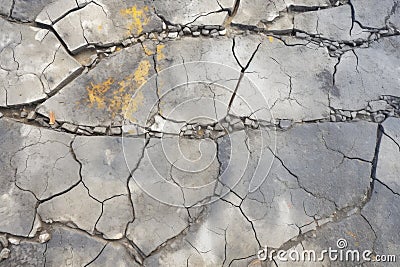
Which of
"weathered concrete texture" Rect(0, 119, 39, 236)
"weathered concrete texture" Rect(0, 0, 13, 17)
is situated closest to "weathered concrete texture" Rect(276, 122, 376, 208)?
"weathered concrete texture" Rect(0, 119, 39, 236)

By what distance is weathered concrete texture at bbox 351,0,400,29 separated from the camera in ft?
9.82

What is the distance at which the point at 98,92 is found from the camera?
8.72 ft

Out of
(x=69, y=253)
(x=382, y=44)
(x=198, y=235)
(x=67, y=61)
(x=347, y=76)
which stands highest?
(x=382, y=44)

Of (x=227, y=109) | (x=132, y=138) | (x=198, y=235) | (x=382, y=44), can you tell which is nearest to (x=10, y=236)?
(x=132, y=138)

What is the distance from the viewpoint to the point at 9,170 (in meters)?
2.43

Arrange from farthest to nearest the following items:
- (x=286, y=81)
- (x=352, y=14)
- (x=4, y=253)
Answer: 1. (x=352, y=14)
2. (x=286, y=81)
3. (x=4, y=253)

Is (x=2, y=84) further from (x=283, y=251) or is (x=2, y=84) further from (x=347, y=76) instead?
(x=347, y=76)

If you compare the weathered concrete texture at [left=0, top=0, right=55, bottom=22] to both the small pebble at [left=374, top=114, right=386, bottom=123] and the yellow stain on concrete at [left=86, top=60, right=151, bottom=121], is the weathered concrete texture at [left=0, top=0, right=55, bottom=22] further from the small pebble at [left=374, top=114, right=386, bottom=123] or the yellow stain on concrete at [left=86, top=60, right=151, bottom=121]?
the small pebble at [left=374, top=114, right=386, bottom=123]

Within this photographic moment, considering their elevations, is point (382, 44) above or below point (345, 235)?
above

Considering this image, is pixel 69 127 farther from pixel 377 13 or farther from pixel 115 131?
pixel 377 13

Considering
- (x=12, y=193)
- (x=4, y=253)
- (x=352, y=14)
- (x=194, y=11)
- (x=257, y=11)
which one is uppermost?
(x=352, y=14)

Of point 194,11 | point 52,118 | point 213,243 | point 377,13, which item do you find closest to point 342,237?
point 213,243

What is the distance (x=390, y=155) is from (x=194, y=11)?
165 centimetres

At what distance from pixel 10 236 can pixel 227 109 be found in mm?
1486
